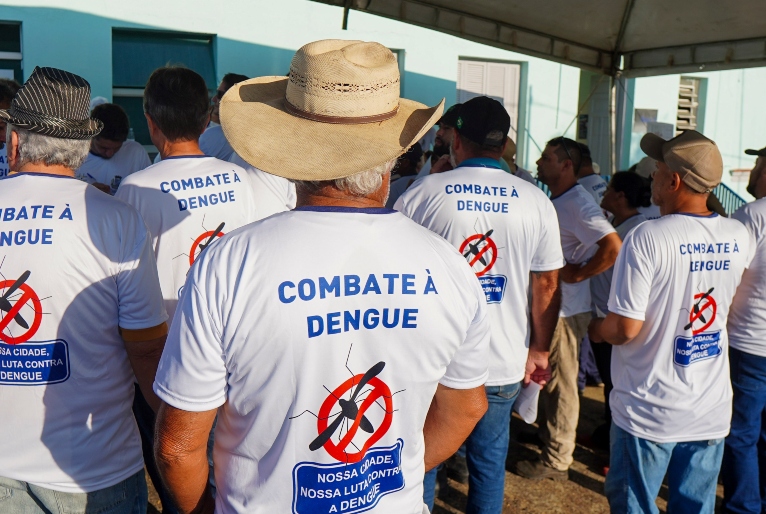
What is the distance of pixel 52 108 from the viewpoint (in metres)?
2.21

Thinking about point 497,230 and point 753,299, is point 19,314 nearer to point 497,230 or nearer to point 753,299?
point 497,230

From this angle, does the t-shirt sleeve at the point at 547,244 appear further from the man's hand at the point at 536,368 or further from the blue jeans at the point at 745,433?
the blue jeans at the point at 745,433

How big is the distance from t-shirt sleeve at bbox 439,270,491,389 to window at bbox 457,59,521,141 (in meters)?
11.9

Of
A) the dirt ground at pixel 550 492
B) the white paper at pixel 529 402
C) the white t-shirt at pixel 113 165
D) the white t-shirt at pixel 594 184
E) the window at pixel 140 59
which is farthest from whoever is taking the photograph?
the window at pixel 140 59

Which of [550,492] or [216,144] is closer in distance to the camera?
[550,492]

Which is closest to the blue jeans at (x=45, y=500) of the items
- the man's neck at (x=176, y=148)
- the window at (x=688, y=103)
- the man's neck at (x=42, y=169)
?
the man's neck at (x=42, y=169)

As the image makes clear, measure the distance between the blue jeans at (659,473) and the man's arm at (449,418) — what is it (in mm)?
1430

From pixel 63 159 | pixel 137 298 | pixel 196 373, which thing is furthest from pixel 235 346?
pixel 63 159

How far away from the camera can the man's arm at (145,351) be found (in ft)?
7.36

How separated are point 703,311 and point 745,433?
46.4 inches

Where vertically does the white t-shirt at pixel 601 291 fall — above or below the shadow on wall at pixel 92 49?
below

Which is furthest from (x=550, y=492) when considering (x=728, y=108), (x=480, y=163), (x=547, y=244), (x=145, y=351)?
(x=728, y=108)

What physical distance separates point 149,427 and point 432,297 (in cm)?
203

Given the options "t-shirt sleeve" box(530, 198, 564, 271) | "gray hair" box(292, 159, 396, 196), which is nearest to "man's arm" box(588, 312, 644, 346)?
"t-shirt sleeve" box(530, 198, 564, 271)
